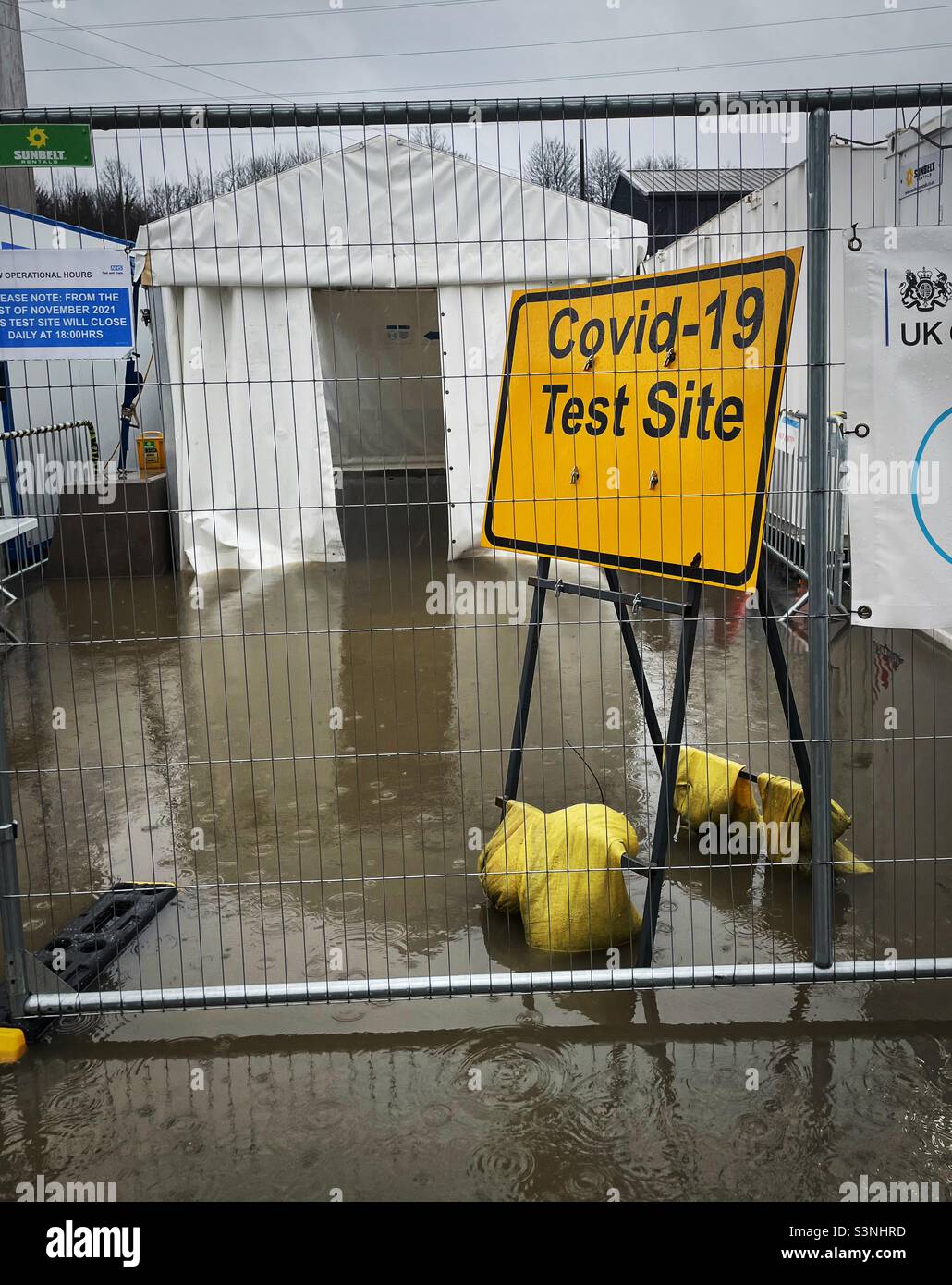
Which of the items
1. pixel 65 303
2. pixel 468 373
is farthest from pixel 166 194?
pixel 468 373

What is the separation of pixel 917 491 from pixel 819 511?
0.93 feet

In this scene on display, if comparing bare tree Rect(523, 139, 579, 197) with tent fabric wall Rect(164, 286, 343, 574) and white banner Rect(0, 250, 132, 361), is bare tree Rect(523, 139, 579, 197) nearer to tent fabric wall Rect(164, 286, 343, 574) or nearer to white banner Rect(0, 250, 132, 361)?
white banner Rect(0, 250, 132, 361)

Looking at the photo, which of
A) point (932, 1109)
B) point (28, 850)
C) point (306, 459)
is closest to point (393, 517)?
point (306, 459)

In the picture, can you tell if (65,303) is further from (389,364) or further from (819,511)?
(389,364)

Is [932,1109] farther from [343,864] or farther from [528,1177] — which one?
[343,864]

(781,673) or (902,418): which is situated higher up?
(902,418)

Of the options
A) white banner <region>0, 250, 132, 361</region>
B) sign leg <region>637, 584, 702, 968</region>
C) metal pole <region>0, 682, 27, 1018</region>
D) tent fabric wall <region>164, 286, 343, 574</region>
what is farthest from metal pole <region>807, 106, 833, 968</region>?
tent fabric wall <region>164, 286, 343, 574</region>

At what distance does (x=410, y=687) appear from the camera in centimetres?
732

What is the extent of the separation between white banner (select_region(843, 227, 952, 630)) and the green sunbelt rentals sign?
2193 millimetres

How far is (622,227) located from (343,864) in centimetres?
751

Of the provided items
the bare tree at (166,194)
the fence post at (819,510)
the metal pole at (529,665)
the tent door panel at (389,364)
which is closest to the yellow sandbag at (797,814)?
the fence post at (819,510)

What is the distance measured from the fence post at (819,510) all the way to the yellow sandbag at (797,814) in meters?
0.82

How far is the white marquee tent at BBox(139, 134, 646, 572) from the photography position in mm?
9875

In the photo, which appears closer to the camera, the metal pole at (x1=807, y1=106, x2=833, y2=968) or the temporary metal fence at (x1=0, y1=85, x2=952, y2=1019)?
the metal pole at (x1=807, y1=106, x2=833, y2=968)
